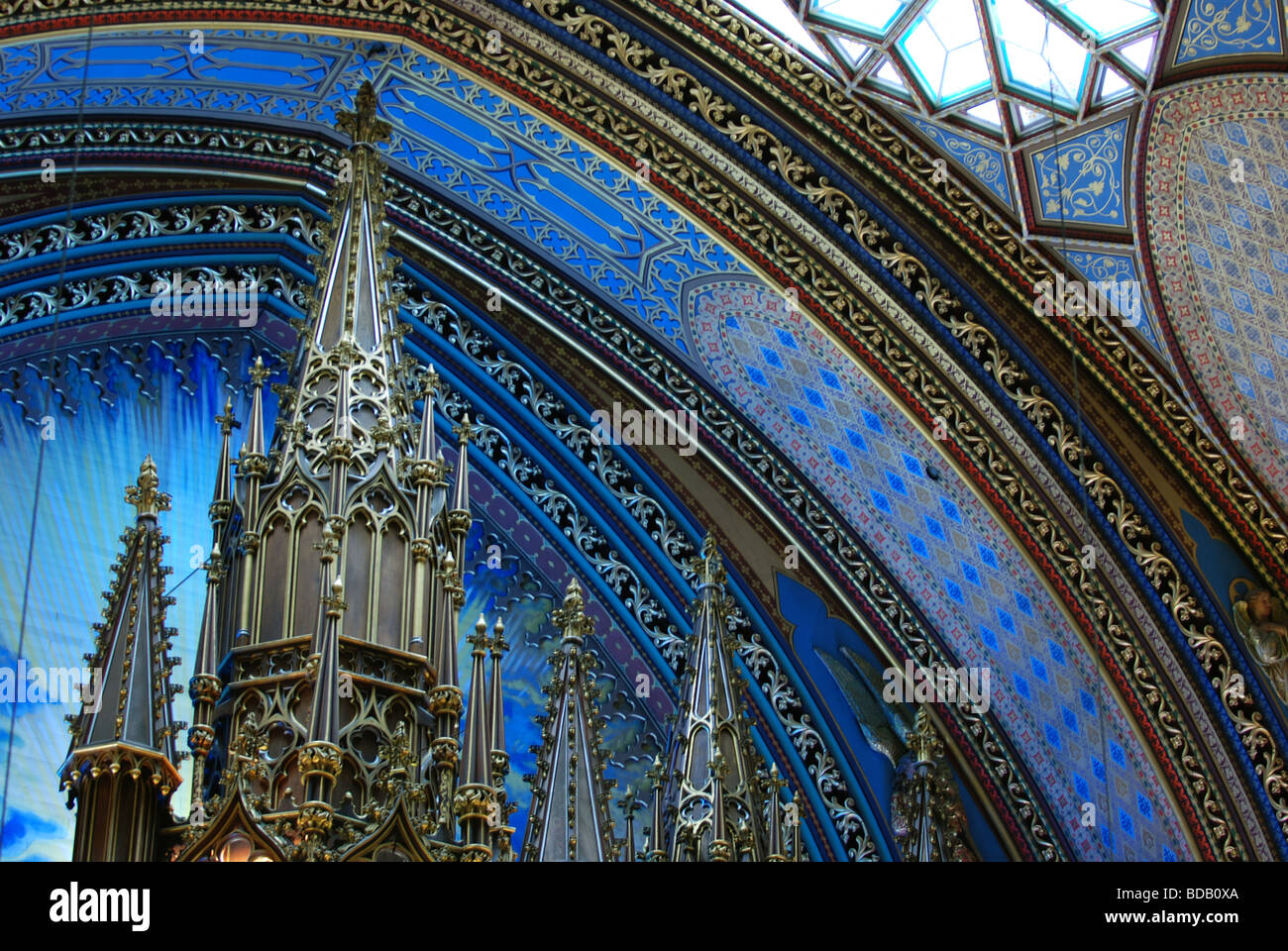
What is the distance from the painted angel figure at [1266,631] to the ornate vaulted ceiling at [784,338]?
11cm

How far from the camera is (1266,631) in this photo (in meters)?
11.9

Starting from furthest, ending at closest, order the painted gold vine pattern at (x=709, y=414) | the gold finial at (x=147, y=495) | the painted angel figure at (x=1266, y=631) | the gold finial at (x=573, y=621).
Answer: the painted gold vine pattern at (x=709, y=414) < the painted angel figure at (x=1266, y=631) < the gold finial at (x=573, y=621) < the gold finial at (x=147, y=495)

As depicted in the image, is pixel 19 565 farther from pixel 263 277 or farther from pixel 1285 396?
pixel 1285 396

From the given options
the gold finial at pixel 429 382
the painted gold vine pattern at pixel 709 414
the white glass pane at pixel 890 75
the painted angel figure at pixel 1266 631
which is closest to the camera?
the gold finial at pixel 429 382

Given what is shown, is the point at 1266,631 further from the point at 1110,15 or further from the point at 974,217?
the point at 1110,15

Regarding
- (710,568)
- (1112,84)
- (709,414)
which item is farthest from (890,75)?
(710,568)

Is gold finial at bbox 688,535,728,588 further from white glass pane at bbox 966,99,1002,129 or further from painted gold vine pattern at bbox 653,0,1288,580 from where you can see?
white glass pane at bbox 966,99,1002,129

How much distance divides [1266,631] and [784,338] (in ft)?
12.0

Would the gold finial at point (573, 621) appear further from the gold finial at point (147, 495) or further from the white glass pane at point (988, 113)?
the white glass pane at point (988, 113)

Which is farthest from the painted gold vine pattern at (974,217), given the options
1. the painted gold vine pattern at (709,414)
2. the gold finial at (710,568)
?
the gold finial at (710,568)

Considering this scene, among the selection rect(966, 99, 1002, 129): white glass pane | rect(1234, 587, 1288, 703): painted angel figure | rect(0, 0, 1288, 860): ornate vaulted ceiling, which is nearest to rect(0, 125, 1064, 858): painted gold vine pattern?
rect(0, 0, 1288, 860): ornate vaulted ceiling

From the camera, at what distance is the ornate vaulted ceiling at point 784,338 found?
11.8 m

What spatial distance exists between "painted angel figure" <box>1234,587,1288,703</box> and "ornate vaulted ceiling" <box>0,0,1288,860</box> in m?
0.11
